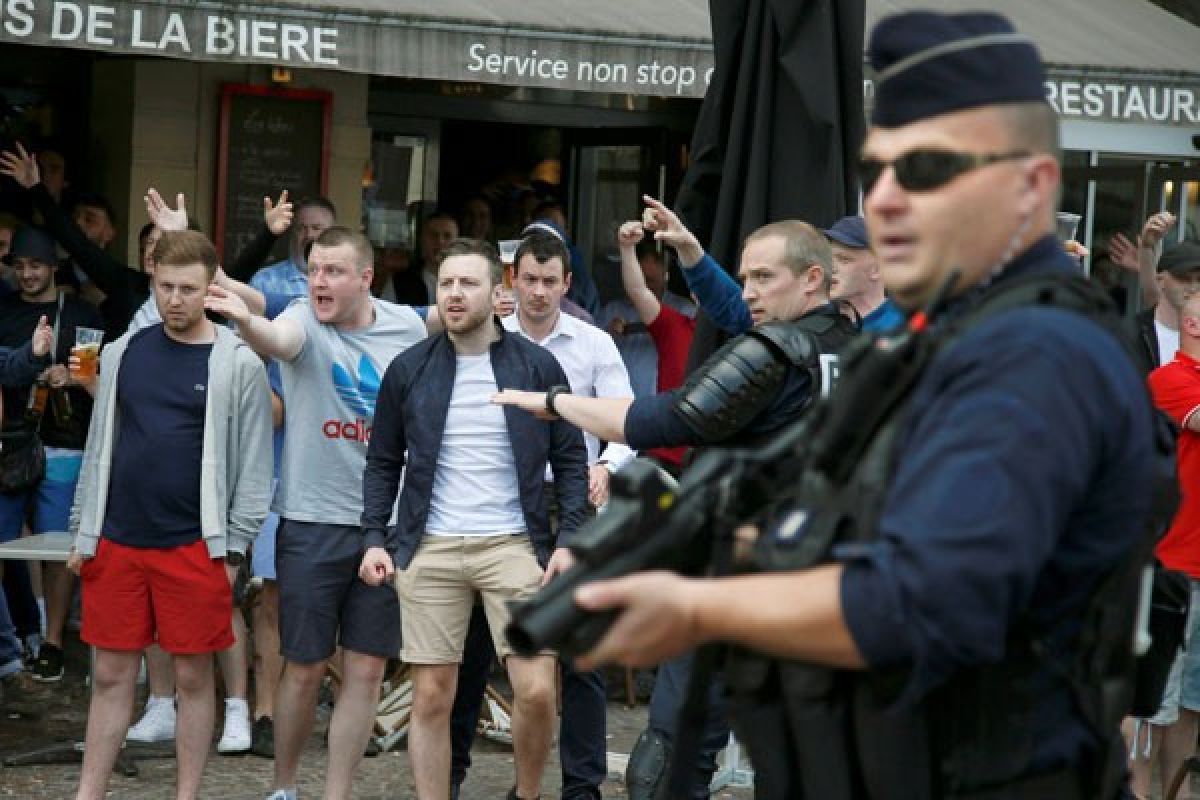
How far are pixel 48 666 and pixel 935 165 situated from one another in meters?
6.63

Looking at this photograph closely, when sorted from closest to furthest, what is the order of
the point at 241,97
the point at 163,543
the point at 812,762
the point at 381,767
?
the point at 812,762
the point at 163,543
the point at 381,767
the point at 241,97

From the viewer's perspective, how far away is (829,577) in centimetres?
239

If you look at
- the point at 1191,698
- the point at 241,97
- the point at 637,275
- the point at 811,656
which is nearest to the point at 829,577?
the point at 811,656

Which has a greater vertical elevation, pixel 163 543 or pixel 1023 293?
pixel 1023 293

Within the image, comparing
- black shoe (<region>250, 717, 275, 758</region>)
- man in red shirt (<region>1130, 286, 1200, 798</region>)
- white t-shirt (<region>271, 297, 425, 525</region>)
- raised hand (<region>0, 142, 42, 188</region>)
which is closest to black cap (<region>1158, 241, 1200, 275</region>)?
man in red shirt (<region>1130, 286, 1200, 798</region>)

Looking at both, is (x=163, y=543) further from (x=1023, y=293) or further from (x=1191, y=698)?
(x=1023, y=293)

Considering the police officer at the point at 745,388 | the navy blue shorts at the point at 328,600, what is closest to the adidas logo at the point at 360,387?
the navy blue shorts at the point at 328,600

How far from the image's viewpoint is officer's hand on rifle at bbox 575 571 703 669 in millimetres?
2369

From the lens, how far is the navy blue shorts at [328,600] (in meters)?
6.56

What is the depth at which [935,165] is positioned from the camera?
2.61m

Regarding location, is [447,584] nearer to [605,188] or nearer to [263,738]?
[263,738]

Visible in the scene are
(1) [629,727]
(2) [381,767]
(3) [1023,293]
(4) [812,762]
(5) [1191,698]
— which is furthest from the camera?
(1) [629,727]

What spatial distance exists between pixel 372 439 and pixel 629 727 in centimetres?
230

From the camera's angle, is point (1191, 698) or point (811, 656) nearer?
point (811, 656)
